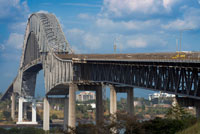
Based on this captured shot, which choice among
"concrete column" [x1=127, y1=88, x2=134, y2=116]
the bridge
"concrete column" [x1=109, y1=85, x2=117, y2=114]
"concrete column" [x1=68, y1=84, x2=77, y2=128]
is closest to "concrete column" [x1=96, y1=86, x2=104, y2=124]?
the bridge

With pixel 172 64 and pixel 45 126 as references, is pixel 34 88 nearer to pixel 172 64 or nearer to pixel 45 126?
pixel 45 126

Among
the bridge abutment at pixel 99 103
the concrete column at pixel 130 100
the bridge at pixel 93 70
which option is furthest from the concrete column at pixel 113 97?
the bridge abutment at pixel 99 103

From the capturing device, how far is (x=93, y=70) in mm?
96688

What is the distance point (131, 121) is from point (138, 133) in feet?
6.19

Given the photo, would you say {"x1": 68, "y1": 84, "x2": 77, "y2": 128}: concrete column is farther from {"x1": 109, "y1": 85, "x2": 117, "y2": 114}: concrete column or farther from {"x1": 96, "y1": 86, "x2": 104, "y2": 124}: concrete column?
{"x1": 109, "y1": 85, "x2": 117, "y2": 114}: concrete column

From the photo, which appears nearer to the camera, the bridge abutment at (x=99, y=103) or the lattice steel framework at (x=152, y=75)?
the lattice steel framework at (x=152, y=75)

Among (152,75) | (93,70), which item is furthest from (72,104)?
(152,75)

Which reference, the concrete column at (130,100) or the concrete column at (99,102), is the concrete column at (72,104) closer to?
the concrete column at (99,102)

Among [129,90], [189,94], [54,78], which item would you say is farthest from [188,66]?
[54,78]

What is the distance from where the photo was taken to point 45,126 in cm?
13775

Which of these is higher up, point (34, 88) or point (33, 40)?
point (33, 40)

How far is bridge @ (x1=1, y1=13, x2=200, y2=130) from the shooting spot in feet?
206

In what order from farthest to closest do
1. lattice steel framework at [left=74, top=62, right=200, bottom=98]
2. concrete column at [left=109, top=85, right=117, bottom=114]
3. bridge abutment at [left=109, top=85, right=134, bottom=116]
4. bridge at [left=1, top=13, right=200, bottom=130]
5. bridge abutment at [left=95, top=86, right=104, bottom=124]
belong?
bridge abutment at [left=95, top=86, right=104, bottom=124], bridge abutment at [left=109, top=85, right=134, bottom=116], concrete column at [left=109, top=85, right=117, bottom=114], bridge at [left=1, top=13, right=200, bottom=130], lattice steel framework at [left=74, top=62, right=200, bottom=98]

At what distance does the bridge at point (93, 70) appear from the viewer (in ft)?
206
